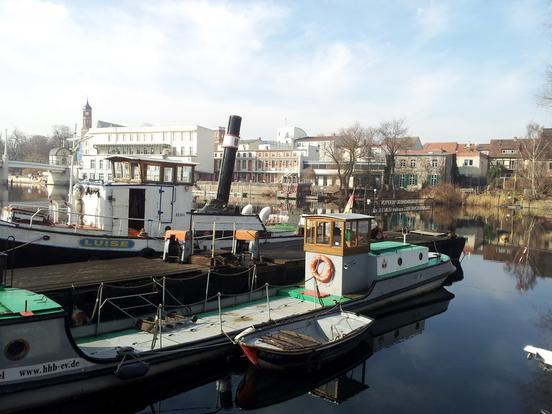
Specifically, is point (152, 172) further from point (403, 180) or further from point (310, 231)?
point (403, 180)

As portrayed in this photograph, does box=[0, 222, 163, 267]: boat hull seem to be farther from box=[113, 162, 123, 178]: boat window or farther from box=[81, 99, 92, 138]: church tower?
box=[81, 99, 92, 138]: church tower

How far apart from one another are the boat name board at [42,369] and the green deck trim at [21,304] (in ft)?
3.24

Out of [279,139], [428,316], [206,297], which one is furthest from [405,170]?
[206,297]

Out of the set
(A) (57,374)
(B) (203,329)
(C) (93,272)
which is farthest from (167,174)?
(A) (57,374)

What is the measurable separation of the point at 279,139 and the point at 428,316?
406 ft

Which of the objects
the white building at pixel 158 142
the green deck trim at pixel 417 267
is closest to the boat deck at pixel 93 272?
the green deck trim at pixel 417 267

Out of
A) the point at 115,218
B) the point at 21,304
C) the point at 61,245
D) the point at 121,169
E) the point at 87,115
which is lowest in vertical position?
the point at 21,304

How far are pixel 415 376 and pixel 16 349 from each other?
371 inches

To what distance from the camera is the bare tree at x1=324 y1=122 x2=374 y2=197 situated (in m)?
83.1

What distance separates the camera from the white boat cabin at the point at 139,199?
711 inches

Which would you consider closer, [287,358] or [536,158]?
[287,358]

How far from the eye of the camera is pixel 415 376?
12.0 m

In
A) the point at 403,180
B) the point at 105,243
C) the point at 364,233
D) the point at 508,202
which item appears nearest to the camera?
the point at 364,233

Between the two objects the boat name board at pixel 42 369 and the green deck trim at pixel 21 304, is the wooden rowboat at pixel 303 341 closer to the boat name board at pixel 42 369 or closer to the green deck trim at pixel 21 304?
the boat name board at pixel 42 369
